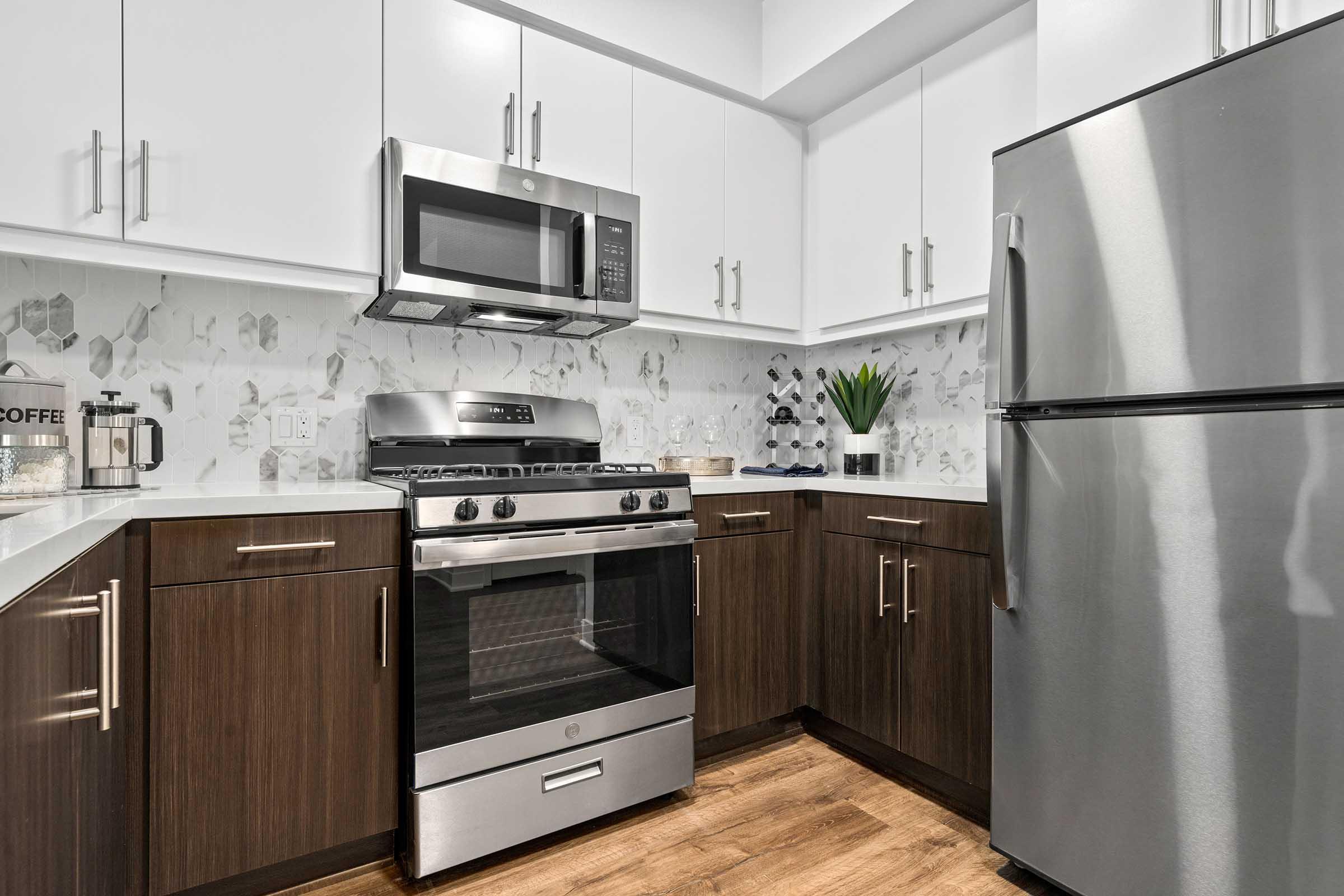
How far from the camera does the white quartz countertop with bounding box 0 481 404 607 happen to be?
28.8 inches

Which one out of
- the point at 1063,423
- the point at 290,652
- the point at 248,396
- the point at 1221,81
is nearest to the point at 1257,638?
the point at 1063,423

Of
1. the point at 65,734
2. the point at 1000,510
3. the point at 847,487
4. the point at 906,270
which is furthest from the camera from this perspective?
the point at 906,270

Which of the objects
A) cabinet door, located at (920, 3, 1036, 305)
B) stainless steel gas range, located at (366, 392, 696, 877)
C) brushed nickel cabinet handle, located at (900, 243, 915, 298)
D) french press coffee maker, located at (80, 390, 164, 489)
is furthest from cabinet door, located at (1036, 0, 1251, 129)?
french press coffee maker, located at (80, 390, 164, 489)

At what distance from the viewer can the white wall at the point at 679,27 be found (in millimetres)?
2209

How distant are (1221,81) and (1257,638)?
100 centimetres

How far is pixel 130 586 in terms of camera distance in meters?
1.39

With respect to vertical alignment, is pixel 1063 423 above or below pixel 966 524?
above

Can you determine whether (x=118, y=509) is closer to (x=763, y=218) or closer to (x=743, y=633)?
(x=743, y=633)

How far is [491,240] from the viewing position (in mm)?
2086

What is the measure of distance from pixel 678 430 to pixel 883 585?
1073 mm

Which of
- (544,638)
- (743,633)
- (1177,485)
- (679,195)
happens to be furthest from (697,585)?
(679,195)

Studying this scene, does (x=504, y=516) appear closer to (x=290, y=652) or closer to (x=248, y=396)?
(x=290, y=652)

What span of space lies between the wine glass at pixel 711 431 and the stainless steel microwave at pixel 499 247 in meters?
0.69

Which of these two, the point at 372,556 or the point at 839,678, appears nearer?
the point at 372,556
